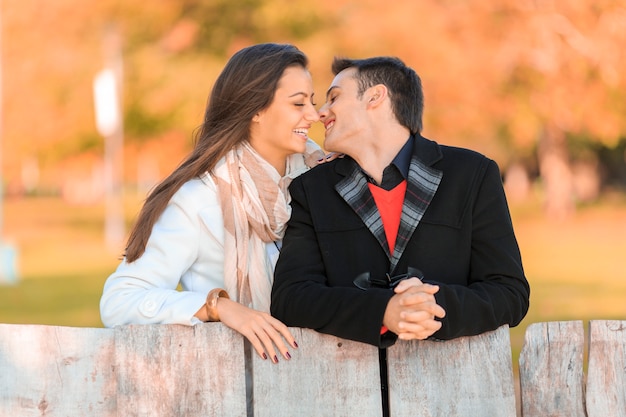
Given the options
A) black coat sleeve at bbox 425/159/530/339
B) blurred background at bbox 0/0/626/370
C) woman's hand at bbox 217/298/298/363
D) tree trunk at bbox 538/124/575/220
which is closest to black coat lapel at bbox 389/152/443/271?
black coat sleeve at bbox 425/159/530/339

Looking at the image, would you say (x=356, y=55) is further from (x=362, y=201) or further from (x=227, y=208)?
(x=362, y=201)

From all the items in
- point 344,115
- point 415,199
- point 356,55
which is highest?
point 356,55

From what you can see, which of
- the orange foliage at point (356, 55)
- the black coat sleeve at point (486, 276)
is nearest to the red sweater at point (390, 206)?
the black coat sleeve at point (486, 276)

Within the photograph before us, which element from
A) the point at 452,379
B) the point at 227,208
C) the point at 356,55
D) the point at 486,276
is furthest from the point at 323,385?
the point at 356,55

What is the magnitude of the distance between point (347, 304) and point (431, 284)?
0.87 ft

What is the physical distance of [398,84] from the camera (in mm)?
3660

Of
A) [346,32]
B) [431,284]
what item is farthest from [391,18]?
[431,284]

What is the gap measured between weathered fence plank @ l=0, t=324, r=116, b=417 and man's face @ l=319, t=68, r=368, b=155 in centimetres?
112

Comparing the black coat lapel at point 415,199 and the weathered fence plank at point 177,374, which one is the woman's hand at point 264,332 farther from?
the black coat lapel at point 415,199

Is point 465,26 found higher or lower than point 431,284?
higher

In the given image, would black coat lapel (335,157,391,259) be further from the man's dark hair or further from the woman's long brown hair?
the woman's long brown hair

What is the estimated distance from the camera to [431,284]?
2.97 metres

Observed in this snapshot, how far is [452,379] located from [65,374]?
118cm

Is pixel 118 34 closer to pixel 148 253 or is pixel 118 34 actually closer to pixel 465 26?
pixel 465 26
